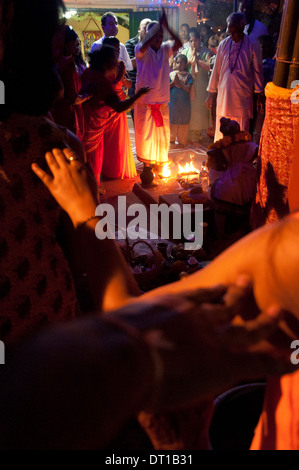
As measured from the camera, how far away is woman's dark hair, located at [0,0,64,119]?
1.07 meters

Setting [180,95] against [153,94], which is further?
[180,95]

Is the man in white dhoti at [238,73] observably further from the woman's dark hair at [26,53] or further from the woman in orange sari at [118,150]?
the woman's dark hair at [26,53]

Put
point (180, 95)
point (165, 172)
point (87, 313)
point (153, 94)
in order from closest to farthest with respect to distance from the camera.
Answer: point (87, 313)
point (153, 94)
point (165, 172)
point (180, 95)

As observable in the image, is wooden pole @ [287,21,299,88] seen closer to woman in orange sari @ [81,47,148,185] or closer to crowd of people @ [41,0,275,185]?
woman in orange sari @ [81,47,148,185]

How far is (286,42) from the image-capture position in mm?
2953

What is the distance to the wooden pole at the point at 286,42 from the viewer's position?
2877mm

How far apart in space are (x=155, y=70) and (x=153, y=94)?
A: 362mm

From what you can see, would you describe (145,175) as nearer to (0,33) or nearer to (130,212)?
(130,212)

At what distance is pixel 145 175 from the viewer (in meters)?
5.94

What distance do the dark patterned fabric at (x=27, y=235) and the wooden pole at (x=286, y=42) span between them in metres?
2.46

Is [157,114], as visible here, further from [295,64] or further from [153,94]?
[295,64]

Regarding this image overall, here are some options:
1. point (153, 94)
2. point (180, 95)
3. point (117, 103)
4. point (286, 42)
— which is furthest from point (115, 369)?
point (180, 95)

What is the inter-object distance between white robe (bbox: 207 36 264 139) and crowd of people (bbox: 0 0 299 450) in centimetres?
531
